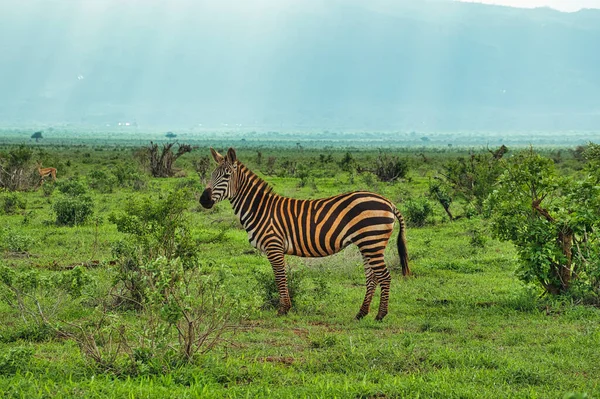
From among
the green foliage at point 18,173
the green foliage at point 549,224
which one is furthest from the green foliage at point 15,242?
the green foliage at point 18,173

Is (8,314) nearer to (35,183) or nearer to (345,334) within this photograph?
(345,334)

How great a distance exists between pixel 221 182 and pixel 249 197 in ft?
1.75

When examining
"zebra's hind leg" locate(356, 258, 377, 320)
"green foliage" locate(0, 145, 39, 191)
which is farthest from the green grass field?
"green foliage" locate(0, 145, 39, 191)

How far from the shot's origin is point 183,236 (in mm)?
11367

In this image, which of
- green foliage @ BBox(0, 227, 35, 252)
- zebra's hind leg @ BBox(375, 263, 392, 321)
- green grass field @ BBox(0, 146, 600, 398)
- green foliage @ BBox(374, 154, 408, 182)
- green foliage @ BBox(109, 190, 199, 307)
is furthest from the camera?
green foliage @ BBox(374, 154, 408, 182)

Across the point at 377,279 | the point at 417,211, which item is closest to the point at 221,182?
the point at 377,279

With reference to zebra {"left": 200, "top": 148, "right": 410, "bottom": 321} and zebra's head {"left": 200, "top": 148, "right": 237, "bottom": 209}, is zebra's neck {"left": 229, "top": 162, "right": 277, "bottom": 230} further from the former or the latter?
zebra's head {"left": 200, "top": 148, "right": 237, "bottom": 209}

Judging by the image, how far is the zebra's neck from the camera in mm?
11258

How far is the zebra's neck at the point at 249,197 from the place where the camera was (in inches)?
443

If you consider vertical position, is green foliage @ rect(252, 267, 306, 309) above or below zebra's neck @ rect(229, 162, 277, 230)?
below

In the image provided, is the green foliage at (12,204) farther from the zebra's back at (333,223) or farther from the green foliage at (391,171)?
the green foliage at (391,171)

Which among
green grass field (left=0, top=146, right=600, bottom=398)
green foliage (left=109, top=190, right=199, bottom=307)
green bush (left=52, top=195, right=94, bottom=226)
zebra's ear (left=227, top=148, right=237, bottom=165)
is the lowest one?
green grass field (left=0, top=146, right=600, bottom=398)

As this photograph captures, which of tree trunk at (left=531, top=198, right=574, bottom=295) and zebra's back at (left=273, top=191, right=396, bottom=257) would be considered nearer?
zebra's back at (left=273, top=191, right=396, bottom=257)

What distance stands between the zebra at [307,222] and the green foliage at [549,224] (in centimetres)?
187
